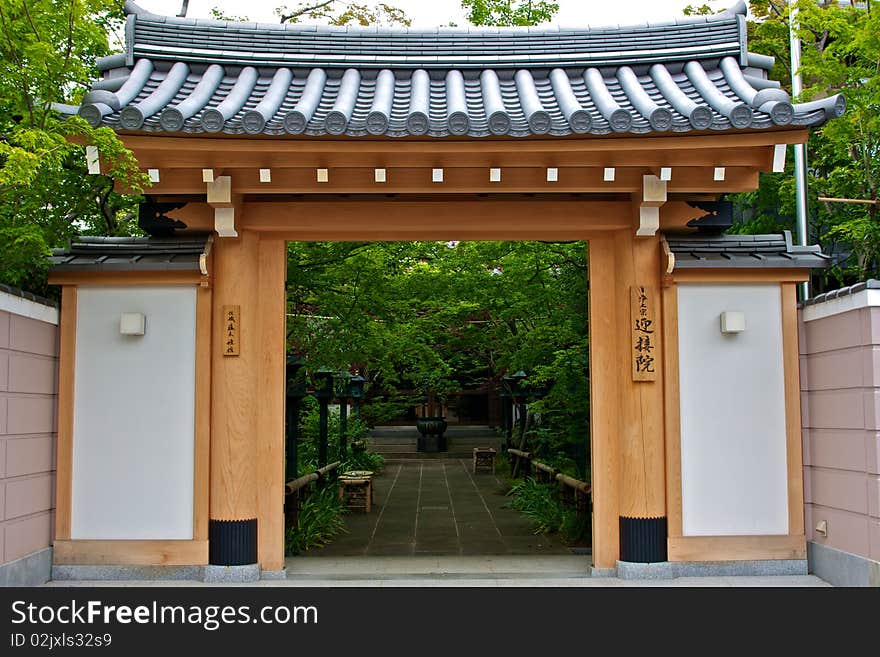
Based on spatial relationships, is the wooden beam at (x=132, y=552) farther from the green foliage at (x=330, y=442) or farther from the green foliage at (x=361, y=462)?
the green foliage at (x=361, y=462)

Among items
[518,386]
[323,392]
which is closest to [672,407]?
[323,392]

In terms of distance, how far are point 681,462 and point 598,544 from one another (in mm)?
1033

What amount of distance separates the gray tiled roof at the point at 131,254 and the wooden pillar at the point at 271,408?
63 centimetres

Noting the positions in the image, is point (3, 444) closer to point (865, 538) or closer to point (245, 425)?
point (245, 425)

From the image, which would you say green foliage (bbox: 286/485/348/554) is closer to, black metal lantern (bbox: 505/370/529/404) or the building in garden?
the building in garden

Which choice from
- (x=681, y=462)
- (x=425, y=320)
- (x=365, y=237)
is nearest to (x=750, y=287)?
(x=681, y=462)

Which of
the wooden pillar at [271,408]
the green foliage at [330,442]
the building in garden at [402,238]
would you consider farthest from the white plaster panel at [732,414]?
the green foliage at [330,442]

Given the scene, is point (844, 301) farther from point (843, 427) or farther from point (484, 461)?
point (484, 461)

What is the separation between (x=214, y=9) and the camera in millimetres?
13375

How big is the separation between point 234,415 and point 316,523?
3253mm

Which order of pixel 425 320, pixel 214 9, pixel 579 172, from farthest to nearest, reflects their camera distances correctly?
pixel 425 320
pixel 214 9
pixel 579 172

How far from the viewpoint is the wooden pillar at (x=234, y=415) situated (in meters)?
6.72

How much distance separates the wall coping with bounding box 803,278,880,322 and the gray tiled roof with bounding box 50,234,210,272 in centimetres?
534

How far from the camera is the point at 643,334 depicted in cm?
688
